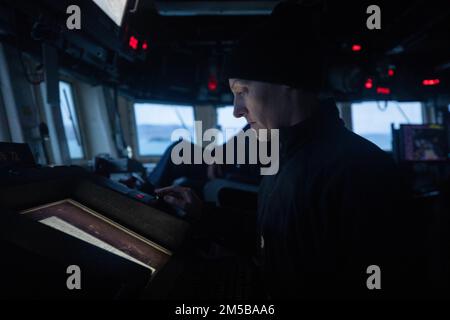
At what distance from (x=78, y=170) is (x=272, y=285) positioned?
631 mm

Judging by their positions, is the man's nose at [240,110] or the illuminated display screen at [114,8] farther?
the illuminated display screen at [114,8]

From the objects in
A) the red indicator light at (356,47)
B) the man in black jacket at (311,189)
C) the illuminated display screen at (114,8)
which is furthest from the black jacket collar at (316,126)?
the red indicator light at (356,47)

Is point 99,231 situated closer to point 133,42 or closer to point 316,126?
point 316,126

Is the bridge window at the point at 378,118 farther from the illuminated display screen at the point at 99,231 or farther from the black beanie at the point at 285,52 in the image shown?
the illuminated display screen at the point at 99,231

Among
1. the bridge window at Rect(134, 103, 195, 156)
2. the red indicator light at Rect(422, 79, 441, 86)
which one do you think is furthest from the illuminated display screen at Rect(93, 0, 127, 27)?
the red indicator light at Rect(422, 79, 441, 86)

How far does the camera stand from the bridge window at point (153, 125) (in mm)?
5871

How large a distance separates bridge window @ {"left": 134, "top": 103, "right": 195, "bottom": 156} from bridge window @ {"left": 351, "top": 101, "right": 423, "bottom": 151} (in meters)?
3.84

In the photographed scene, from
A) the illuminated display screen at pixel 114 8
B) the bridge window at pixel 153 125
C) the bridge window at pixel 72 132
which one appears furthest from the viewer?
the bridge window at pixel 153 125

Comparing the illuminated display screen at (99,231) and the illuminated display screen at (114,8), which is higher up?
the illuminated display screen at (114,8)

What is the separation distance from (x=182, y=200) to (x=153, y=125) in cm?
524

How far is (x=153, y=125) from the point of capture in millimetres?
6027

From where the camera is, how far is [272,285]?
83cm

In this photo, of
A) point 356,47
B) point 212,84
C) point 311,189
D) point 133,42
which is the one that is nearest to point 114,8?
point 133,42

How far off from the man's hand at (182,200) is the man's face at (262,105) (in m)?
0.32
